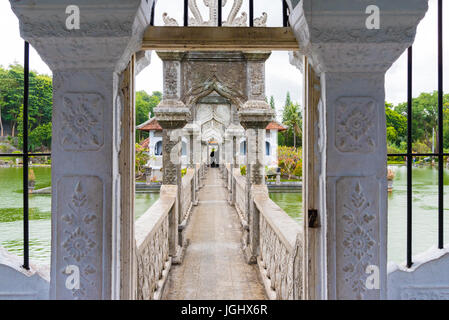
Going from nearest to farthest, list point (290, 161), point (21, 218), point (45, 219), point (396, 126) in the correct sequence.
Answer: point (396, 126) → point (21, 218) → point (45, 219) → point (290, 161)

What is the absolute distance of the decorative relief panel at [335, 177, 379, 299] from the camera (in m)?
1.59

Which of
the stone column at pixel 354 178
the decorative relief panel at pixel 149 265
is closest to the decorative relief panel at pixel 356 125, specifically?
the stone column at pixel 354 178

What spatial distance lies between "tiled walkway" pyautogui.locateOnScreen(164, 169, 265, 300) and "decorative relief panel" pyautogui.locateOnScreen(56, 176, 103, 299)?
6.93ft

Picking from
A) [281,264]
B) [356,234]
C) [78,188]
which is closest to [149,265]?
[281,264]

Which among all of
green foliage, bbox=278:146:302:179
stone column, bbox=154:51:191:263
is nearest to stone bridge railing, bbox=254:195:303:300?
stone column, bbox=154:51:191:263

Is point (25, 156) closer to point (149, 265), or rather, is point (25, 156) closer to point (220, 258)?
point (149, 265)

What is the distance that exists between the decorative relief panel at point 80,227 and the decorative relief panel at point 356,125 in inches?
53.9

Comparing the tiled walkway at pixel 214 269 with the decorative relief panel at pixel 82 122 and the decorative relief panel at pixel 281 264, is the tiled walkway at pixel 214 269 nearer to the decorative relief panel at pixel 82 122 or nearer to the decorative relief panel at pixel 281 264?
the decorative relief panel at pixel 281 264

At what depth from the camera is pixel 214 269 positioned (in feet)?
13.9

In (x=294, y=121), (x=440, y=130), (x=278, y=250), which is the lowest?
(x=278, y=250)

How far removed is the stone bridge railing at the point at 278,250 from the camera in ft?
7.16

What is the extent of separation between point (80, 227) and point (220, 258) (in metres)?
3.54

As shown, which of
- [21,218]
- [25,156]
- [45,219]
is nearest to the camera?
[25,156]

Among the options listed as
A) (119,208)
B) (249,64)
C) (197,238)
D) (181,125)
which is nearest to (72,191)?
(119,208)
